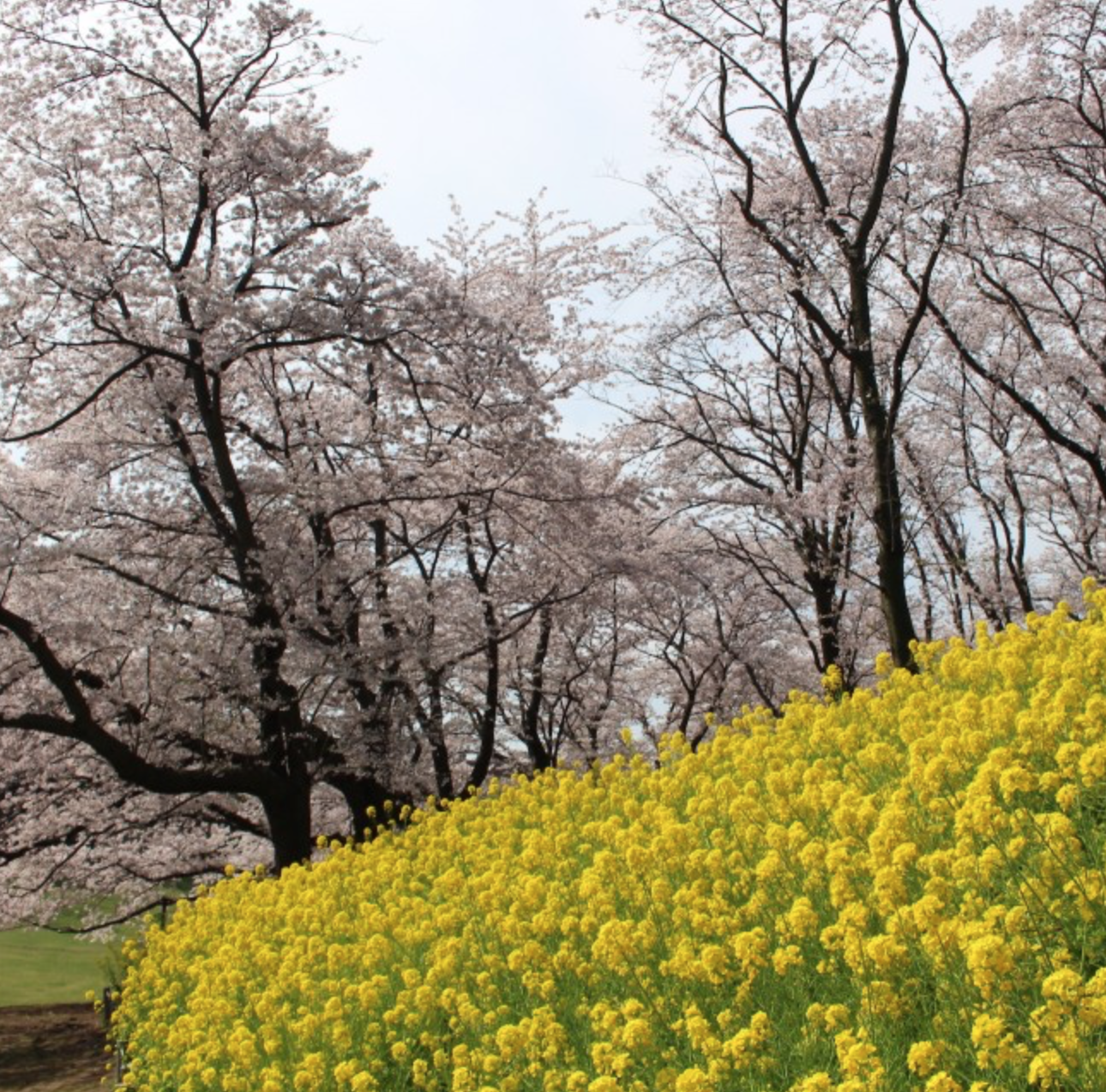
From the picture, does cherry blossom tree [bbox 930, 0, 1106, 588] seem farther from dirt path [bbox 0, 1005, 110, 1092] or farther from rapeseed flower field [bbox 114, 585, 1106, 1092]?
dirt path [bbox 0, 1005, 110, 1092]

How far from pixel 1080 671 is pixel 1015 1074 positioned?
296 centimetres

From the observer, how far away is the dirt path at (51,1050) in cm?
1767

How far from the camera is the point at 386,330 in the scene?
1556cm

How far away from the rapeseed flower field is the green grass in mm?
18185

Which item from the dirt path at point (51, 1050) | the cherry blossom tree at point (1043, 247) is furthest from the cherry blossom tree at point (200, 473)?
the cherry blossom tree at point (1043, 247)

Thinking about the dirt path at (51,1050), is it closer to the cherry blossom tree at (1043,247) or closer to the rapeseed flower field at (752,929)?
the rapeseed flower field at (752,929)

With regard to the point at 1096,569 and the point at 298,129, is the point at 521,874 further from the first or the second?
the point at 1096,569

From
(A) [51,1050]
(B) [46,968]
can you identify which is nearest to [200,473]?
(A) [51,1050]

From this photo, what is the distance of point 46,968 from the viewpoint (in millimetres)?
26938

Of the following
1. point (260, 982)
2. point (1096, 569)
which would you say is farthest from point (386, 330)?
point (1096, 569)

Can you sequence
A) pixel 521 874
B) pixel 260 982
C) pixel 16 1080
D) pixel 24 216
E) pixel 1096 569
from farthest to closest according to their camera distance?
1. pixel 1096 569
2. pixel 16 1080
3. pixel 24 216
4. pixel 260 982
5. pixel 521 874

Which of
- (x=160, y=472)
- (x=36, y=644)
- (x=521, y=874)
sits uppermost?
(x=160, y=472)

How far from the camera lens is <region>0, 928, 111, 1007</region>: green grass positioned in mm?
25109

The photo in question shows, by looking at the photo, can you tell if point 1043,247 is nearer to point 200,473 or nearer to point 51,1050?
point 200,473
